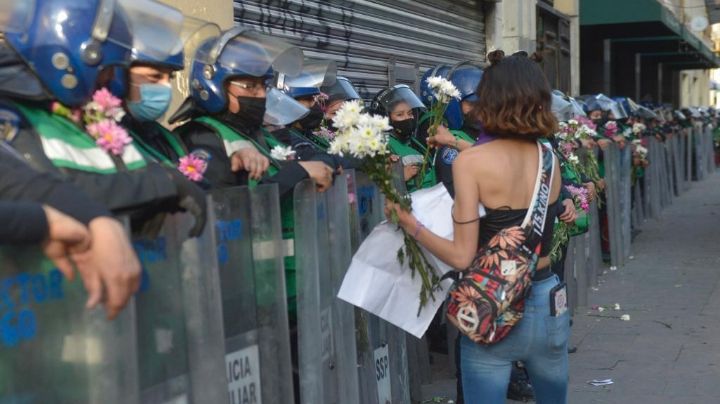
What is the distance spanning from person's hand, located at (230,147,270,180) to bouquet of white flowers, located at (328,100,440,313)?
298 mm

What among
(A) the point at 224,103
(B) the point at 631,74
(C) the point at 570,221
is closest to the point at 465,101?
(C) the point at 570,221

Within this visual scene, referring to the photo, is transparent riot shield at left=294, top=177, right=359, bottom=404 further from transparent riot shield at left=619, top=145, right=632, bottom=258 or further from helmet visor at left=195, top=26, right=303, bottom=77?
transparent riot shield at left=619, top=145, right=632, bottom=258

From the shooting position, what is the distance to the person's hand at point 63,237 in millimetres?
2348

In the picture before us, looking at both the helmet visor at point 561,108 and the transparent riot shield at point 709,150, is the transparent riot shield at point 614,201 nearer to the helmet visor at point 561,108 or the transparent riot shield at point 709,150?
the helmet visor at point 561,108

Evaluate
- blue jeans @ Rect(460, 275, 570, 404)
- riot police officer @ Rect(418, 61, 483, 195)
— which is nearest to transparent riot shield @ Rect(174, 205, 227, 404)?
blue jeans @ Rect(460, 275, 570, 404)

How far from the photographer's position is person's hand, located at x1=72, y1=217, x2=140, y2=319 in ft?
7.82

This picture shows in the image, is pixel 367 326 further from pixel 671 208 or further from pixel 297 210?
pixel 671 208

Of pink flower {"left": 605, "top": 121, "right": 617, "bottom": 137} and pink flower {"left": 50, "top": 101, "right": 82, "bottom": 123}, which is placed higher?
pink flower {"left": 50, "top": 101, "right": 82, "bottom": 123}

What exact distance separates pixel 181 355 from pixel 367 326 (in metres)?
1.86

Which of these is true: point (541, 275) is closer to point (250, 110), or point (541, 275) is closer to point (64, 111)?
point (250, 110)

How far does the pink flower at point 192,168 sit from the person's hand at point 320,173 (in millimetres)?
640

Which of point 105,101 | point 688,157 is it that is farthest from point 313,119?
point 688,157

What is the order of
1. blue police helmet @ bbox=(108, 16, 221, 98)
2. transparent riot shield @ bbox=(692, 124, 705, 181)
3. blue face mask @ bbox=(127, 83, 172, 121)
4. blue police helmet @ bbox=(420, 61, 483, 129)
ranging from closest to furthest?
1. blue police helmet @ bbox=(108, 16, 221, 98)
2. blue face mask @ bbox=(127, 83, 172, 121)
3. blue police helmet @ bbox=(420, 61, 483, 129)
4. transparent riot shield @ bbox=(692, 124, 705, 181)

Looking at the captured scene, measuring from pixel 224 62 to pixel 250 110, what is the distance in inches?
8.3
